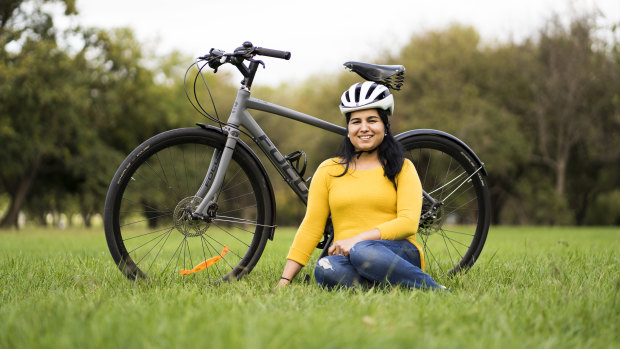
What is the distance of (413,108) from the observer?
24.8 meters

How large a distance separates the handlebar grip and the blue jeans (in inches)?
52.7

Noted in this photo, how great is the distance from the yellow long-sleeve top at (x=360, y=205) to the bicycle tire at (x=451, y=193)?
629 millimetres

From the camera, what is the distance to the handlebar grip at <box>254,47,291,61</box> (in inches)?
144

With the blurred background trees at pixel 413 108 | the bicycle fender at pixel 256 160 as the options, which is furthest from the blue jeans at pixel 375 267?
the blurred background trees at pixel 413 108

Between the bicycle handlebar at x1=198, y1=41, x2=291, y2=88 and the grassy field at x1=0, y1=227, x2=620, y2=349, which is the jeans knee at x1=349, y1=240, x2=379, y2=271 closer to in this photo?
the grassy field at x1=0, y1=227, x2=620, y2=349

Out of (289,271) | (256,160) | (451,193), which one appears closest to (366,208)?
(289,271)

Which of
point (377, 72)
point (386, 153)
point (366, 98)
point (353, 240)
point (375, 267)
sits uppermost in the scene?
point (377, 72)

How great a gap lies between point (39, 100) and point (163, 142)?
17.4m

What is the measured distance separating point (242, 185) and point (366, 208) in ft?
3.06

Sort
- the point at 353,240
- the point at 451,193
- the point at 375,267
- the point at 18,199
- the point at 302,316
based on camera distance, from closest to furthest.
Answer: the point at 302,316, the point at 375,267, the point at 353,240, the point at 451,193, the point at 18,199

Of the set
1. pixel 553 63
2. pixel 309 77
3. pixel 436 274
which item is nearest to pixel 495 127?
pixel 553 63

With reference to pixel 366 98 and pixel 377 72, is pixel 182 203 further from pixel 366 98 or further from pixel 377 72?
pixel 377 72

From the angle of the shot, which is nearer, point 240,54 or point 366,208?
point 366,208

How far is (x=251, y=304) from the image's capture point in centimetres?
256
